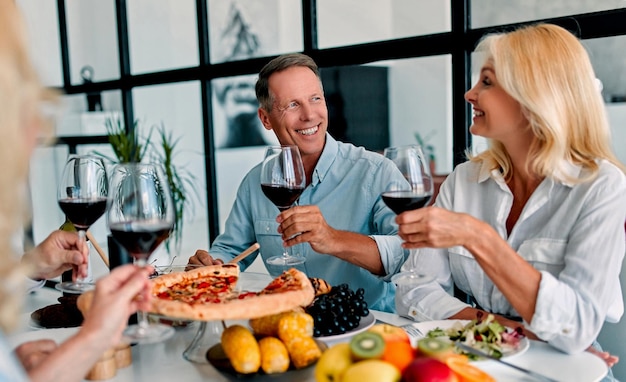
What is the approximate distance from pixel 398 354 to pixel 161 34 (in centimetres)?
390

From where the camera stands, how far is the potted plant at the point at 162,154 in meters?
4.41

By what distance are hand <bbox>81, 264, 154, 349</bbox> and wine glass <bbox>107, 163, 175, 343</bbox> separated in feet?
0.47

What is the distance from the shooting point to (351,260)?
1990mm

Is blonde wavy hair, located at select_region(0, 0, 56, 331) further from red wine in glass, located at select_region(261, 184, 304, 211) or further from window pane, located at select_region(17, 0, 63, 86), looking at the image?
window pane, located at select_region(17, 0, 63, 86)

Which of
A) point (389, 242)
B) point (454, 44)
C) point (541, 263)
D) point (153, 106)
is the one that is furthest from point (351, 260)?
point (153, 106)

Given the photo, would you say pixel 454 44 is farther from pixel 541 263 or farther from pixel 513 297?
pixel 513 297

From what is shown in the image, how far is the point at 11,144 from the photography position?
84cm

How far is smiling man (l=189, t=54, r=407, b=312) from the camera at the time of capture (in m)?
2.24

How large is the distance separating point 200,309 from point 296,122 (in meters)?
1.31

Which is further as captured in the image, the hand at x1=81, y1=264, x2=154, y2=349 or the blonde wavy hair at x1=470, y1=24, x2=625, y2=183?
the blonde wavy hair at x1=470, y1=24, x2=625, y2=183

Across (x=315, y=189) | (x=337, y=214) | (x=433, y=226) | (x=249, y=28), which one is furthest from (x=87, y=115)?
(x=433, y=226)

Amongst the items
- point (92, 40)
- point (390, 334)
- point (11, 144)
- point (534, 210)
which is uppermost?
point (92, 40)

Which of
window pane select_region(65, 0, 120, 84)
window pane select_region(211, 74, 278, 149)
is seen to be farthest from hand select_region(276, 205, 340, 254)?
window pane select_region(65, 0, 120, 84)

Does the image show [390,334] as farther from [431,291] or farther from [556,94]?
[556,94]
